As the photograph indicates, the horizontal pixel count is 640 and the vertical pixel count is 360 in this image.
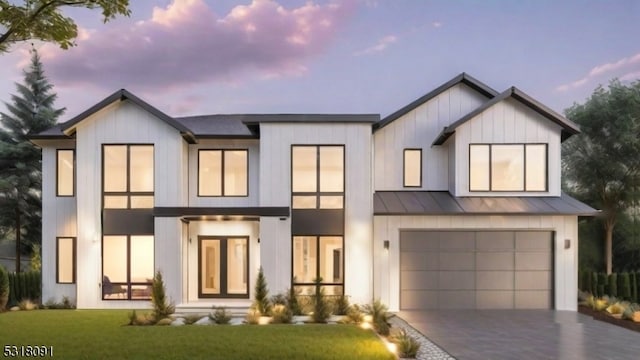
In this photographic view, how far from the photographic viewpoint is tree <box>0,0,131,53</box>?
33.9 feet

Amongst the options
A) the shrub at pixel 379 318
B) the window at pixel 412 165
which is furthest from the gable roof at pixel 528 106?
the shrub at pixel 379 318

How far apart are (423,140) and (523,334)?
7.46 m

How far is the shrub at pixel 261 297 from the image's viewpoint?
1293 centimetres

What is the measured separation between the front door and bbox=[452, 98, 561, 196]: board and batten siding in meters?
7.74

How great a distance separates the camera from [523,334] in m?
11.0

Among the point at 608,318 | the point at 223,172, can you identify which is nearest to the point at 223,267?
the point at 223,172

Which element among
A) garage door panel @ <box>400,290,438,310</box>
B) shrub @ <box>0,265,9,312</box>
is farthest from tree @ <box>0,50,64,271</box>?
garage door panel @ <box>400,290,438,310</box>

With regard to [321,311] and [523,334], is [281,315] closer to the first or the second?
[321,311]

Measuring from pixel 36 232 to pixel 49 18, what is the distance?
15.6 m

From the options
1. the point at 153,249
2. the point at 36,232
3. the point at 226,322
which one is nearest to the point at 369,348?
the point at 226,322

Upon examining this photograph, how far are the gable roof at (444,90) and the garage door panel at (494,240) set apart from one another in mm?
4912

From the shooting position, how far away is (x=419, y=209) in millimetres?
14484

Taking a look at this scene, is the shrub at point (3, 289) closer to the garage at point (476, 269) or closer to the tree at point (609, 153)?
the garage at point (476, 269)

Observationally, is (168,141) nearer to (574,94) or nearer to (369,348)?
(369,348)
